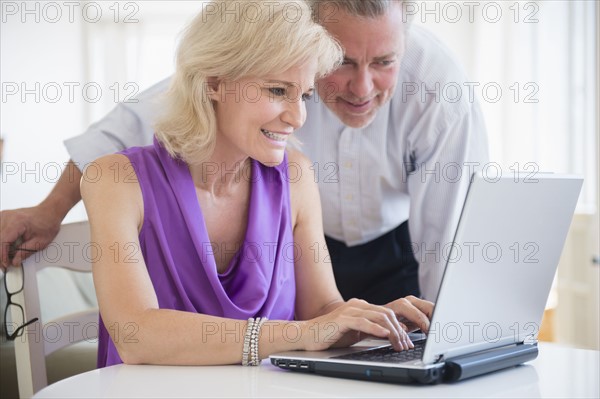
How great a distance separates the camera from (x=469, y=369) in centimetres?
105

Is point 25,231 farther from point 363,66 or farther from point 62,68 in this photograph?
point 62,68

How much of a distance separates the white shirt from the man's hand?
303mm

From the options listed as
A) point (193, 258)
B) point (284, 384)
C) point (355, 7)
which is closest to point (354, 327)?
point (284, 384)

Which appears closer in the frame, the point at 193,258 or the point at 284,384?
the point at 284,384

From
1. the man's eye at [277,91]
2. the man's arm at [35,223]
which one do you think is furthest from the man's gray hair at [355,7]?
the man's arm at [35,223]

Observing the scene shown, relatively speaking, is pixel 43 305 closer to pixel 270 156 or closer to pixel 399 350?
pixel 270 156

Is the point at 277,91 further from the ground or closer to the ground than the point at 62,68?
closer to the ground

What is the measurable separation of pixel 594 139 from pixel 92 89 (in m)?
3.55

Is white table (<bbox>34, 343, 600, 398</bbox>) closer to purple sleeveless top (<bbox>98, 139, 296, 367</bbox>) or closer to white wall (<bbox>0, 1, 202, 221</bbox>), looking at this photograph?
purple sleeveless top (<bbox>98, 139, 296, 367</bbox>)

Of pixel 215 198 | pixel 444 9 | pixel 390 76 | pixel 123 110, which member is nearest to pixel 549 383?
pixel 215 198

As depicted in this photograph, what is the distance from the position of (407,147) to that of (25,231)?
961 millimetres

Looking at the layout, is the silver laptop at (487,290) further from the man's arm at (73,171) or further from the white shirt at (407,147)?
the white shirt at (407,147)

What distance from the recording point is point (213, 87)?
5.12ft

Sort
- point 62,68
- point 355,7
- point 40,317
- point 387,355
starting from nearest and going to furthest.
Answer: point 387,355
point 40,317
point 355,7
point 62,68
